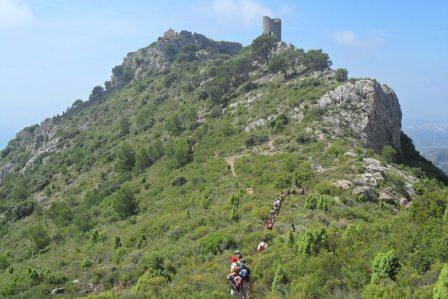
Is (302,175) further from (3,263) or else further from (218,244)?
(3,263)

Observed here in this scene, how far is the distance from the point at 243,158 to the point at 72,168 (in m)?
42.1

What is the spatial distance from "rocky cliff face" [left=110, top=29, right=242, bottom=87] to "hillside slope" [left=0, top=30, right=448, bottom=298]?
17.5m

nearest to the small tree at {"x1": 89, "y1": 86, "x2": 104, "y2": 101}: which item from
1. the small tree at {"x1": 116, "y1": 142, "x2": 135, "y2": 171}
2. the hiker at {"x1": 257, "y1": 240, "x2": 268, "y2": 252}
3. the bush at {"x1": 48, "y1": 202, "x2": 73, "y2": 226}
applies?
the small tree at {"x1": 116, "y1": 142, "x2": 135, "y2": 171}

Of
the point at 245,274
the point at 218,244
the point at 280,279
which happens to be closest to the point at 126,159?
the point at 218,244

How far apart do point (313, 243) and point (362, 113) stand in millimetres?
33332

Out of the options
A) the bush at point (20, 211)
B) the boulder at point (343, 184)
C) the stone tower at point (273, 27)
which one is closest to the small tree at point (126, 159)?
the bush at point (20, 211)

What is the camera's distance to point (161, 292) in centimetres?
1580

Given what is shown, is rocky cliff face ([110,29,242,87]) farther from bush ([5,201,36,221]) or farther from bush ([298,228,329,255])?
bush ([298,228,329,255])

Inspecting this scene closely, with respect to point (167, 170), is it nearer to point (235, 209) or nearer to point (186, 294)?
point (235, 209)

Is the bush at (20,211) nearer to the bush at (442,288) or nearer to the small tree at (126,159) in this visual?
the small tree at (126,159)

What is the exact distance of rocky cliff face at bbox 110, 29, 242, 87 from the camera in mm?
115625

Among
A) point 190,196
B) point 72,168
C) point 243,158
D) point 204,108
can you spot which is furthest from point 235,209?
point 72,168

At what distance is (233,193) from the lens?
110 ft

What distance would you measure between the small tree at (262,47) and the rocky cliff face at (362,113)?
111 feet
